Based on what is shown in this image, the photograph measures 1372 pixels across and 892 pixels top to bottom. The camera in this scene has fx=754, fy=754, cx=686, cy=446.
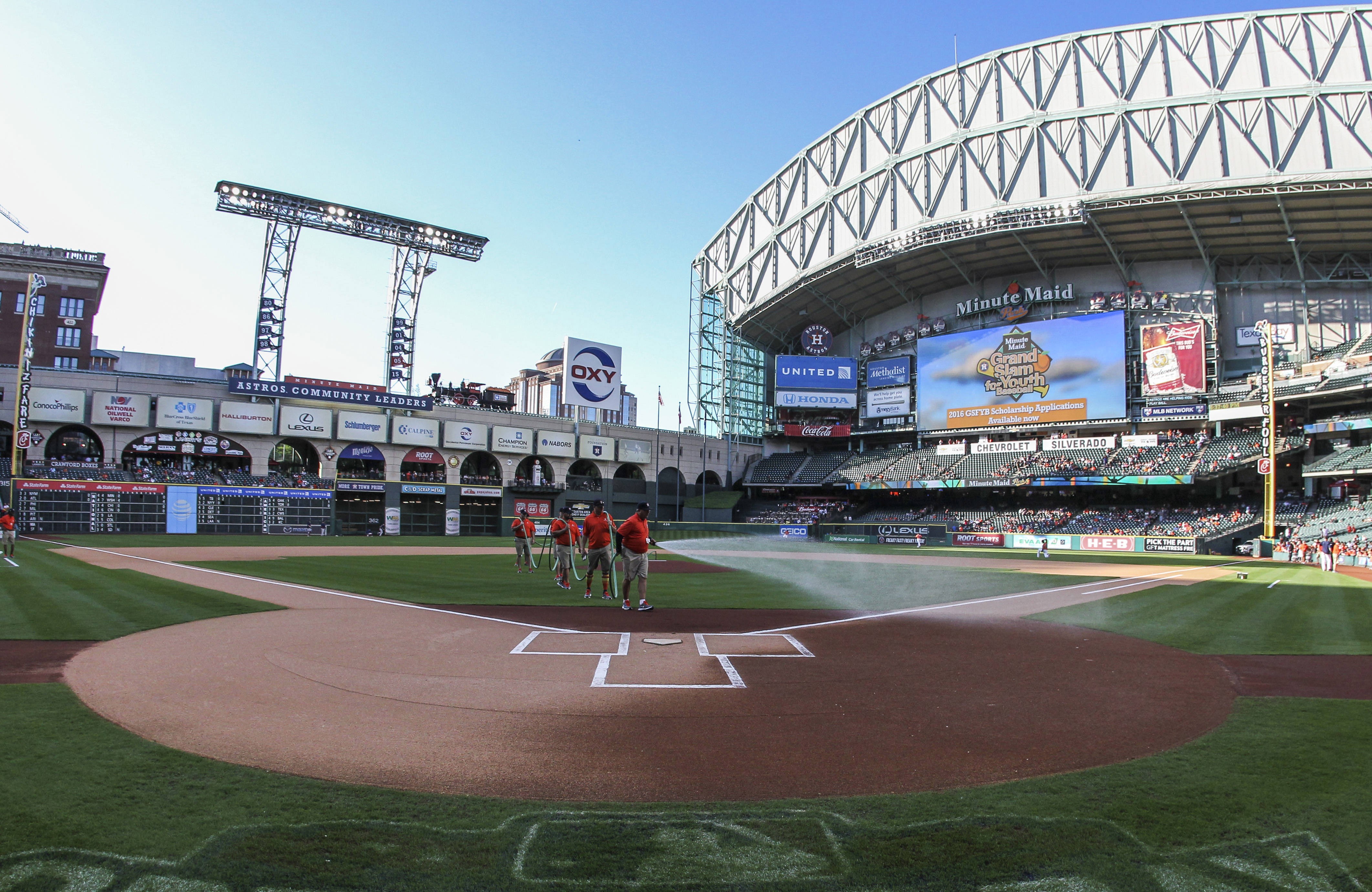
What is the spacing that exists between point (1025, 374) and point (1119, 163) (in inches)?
629

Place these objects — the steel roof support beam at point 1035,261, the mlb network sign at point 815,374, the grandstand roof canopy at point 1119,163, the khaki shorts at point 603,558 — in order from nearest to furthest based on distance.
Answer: the khaki shorts at point 603,558 → the grandstand roof canopy at point 1119,163 → the steel roof support beam at point 1035,261 → the mlb network sign at point 815,374

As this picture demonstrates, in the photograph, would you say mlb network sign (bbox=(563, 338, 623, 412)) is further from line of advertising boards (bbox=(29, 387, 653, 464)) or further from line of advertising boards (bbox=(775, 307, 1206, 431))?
line of advertising boards (bbox=(775, 307, 1206, 431))

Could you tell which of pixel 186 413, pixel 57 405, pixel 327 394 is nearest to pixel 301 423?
pixel 327 394

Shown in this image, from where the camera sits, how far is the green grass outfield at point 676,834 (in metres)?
3.54

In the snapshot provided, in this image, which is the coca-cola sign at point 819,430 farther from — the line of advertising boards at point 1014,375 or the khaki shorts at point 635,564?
the khaki shorts at point 635,564

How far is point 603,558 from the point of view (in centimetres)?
1558

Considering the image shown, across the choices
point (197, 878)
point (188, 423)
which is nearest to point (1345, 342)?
point (197, 878)

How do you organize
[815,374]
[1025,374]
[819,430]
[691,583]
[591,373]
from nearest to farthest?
[691,583] → [591,373] → [1025,374] → [815,374] → [819,430]

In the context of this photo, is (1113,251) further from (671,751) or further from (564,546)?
(671,751)

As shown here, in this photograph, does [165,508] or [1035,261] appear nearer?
[165,508]

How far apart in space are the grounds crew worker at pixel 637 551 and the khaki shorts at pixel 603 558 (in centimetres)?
144

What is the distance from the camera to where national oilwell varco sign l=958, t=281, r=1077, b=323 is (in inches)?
2338

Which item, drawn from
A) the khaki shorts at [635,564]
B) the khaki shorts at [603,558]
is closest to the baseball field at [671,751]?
the khaki shorts at [635,564]

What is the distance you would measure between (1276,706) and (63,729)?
10615mm
